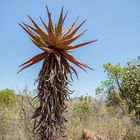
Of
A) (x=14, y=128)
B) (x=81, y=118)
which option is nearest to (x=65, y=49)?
(x=14, y=128)

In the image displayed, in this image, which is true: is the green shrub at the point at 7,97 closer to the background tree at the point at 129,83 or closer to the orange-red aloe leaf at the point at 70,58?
the background tree at the point at 129,83

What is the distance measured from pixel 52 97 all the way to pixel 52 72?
0.32 metres

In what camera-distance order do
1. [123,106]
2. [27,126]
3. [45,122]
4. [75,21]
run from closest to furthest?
[45,122] → [75,21] → [27,126] → [123,106]

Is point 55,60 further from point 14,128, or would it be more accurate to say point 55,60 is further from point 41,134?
point 14,128

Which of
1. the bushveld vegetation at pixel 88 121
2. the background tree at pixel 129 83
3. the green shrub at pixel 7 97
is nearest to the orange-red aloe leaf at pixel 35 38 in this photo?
the bushveld vegetation at pixel 88 121

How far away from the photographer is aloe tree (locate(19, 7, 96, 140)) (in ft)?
13.3

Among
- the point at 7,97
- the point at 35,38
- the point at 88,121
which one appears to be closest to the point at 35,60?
the point at 35,38

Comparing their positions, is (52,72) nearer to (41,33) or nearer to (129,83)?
(41,33)

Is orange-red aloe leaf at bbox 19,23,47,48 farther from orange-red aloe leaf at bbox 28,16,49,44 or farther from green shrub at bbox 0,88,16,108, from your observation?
green shrub at bbox 0,88,16,108

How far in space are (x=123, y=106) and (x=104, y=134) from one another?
7268 millimetres

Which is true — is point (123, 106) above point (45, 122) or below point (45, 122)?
above

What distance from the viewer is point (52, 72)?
13.5 ft

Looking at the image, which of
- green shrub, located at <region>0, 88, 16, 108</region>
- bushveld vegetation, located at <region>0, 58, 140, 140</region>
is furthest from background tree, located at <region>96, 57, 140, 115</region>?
green shrub, located at <region>0, 88, 16, 108</region>

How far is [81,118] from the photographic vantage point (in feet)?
50.8
